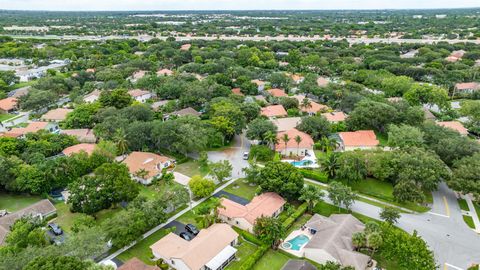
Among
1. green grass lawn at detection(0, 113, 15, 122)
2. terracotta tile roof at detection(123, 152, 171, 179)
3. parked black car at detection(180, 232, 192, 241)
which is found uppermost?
terracotta tile roof at detection(123, 152, 171, 179)

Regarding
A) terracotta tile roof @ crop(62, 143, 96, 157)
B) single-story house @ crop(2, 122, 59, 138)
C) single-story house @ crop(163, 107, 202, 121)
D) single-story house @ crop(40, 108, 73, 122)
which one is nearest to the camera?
terracotta tile roof @ crop(62, 143, 96, 157)

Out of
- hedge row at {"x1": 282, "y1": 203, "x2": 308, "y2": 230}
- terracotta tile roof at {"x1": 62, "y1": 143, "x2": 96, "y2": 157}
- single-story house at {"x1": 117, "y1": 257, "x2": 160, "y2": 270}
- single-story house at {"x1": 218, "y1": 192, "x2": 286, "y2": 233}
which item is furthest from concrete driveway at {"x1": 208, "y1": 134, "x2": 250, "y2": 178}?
single-story house at {"x1": 117, "y1": 257, "x2": 160, "y2": 270}

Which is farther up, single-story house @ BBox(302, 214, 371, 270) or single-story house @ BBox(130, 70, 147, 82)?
single-story house @ BBox(130, 70, 147, 82)

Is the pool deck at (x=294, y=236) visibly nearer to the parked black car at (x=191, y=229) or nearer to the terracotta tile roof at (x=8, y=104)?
the parked black car at (x=191, y=229)

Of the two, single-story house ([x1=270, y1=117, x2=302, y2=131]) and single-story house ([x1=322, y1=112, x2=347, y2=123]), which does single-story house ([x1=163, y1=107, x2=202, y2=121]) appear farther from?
single-story house ([x1=322, y1=112, x2=347, y2=123])

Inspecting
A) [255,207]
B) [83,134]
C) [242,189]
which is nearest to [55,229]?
[255,207]

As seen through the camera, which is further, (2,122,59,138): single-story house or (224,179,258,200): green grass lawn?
(2,122,59,138): single-story house

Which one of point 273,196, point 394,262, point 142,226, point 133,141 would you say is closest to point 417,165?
point 394,262

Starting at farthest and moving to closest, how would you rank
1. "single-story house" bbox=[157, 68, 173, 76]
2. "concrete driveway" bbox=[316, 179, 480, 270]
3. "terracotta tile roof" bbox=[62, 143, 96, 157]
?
"single-story house" bbox=[157, 68, 173, 76] → "terracotta tile roof" bbox=[62, 143, 96, 157] → "concrete driveway" bbox=[316, 179, 480, 270]
